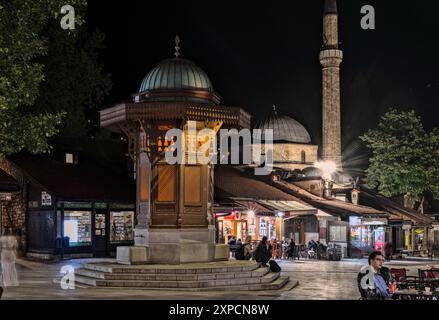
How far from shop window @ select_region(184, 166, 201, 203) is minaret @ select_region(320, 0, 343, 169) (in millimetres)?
41157

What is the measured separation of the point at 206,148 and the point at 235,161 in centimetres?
2785

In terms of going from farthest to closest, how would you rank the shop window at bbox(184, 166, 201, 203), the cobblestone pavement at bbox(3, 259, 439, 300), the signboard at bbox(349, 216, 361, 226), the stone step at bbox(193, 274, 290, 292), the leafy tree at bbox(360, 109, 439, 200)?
the leafy tree at bbox(360, 109, 439, 200)
the signboard at bbox(349, 216, 361, 226)
the shop window at bbox(184, 166, 201, 203)
the stone step at bbox(193, 274, 290, 292)
the cobblestone pavement at bbox(3, 259, 439, 300)

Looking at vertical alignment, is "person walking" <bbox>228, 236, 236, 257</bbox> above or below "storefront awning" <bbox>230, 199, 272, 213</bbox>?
below

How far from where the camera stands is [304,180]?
1747 inches

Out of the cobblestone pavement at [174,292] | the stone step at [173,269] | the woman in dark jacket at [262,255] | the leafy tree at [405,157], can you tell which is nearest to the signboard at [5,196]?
the cobblestone pavement at [174,292]

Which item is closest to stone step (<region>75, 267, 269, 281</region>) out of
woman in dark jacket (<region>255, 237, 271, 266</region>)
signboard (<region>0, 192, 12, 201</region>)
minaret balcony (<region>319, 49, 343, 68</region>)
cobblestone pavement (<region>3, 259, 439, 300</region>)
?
cobblestone pavement (<region>3, 259, 439, 300</region>)

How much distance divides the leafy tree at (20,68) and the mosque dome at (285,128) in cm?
4159

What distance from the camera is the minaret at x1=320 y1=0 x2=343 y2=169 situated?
59.1 m

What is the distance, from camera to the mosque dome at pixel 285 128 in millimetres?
61562

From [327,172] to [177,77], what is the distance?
107 ft

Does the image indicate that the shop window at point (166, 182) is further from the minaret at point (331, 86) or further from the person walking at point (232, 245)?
the minaret at point (331, 86)

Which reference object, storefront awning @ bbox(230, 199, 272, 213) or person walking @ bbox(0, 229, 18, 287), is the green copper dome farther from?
storefront awning @ bbox(230, 199, 272, 213)
